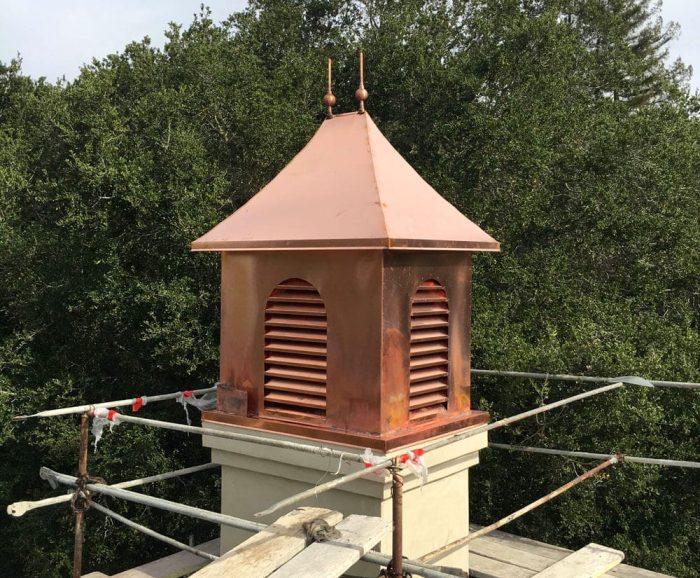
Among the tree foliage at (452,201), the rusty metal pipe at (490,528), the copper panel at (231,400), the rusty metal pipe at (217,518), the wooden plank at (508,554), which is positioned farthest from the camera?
the tree foliage at (452,201)

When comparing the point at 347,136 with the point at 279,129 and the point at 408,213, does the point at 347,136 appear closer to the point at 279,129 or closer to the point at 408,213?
the point at 408,213

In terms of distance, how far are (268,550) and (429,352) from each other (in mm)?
1884

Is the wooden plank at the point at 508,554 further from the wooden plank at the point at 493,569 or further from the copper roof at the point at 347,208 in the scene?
the copper roof at the point at 347,208

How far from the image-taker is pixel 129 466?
11.6m

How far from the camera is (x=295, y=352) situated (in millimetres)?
4625

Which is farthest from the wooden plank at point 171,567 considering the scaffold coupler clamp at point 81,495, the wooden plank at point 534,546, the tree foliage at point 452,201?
the tree foliage at point 452,201

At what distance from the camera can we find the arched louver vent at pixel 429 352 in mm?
4570

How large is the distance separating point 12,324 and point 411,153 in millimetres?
8969

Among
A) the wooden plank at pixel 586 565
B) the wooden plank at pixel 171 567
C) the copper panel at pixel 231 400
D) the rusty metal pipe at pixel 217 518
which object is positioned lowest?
the wooden plank at pixel 171 567

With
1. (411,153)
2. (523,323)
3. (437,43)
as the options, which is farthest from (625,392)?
(437,43)

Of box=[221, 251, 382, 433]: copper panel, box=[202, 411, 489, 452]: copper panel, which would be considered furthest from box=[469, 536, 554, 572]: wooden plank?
box=[221, 251, 382, 433]: copper panel

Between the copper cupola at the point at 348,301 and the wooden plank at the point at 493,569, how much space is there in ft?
3.78

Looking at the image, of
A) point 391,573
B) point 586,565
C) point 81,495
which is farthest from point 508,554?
point 81,495

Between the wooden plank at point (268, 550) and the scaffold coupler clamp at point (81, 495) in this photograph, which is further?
the scaffold coupler clamp at point (81, 495)
